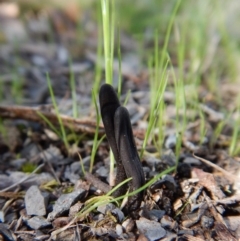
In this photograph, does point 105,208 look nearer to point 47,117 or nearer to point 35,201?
point 35,201

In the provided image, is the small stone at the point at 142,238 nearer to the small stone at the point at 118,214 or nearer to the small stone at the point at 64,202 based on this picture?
the small stone at the point at 118,214

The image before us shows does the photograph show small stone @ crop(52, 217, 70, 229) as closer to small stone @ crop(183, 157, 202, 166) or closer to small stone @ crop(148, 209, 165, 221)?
small stone @ crop(148, 209, 165, 221)

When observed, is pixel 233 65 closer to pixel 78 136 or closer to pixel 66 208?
pixel 78 136

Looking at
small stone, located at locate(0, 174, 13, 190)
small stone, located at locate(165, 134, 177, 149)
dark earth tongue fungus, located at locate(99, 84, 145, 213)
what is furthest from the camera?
small stone, located at locate(165, 134, 177, 149)

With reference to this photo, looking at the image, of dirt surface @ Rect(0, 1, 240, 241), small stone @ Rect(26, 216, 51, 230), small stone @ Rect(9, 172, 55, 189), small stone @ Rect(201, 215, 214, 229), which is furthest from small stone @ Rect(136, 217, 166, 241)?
small stone @ Rect(9, 172, 55, 189)

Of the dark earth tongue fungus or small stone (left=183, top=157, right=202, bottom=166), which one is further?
small stone (left=183, top=157, right=202, bottom=166)

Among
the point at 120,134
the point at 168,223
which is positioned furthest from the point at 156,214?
the point at 120,134

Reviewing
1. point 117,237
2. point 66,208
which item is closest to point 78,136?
point 66,208
